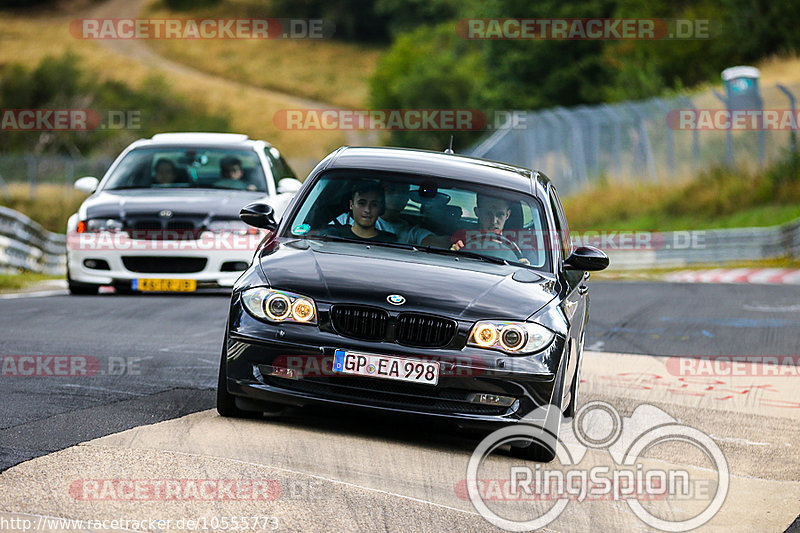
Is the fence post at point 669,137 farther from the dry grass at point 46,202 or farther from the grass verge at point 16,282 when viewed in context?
the grass verge at point 16,282

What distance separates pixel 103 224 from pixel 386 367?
27.2ft

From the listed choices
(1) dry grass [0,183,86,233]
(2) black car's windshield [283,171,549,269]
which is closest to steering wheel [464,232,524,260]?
(2) black car's windshield [283,171,549,269]

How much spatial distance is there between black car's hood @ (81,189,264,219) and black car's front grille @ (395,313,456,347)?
7.84 m

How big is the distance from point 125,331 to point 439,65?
7689 centimetres

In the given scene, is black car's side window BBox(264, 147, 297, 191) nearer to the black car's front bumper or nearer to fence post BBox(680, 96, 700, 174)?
the black car's front bumper

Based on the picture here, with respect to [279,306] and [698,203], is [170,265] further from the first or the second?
[698,203]

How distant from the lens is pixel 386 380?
23.1ft

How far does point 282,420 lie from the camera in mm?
7570

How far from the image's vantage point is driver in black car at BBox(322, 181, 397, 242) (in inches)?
324

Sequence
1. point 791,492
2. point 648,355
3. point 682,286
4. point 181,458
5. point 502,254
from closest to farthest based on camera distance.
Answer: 1. point 181,458
2. point 791,492
3. point 502,254
4. point 648,355
5. point 682,286

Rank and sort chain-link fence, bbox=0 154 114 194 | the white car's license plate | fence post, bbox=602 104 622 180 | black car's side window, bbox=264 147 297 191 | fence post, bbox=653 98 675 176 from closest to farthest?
Result: the white car's license plate < black car's side window, bbox=264 147 297 191 < fence post, bbox=653 98 675 176 < fence post, bbox=602 104 622 180 < chain-link fence, bbox=0 154 114 194

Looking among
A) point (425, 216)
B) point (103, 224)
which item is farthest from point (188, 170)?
point (425, 216)

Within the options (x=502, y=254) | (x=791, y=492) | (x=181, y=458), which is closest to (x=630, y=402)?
(x=502, y=254)

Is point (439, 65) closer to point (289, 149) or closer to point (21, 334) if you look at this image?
point (289, 149)
